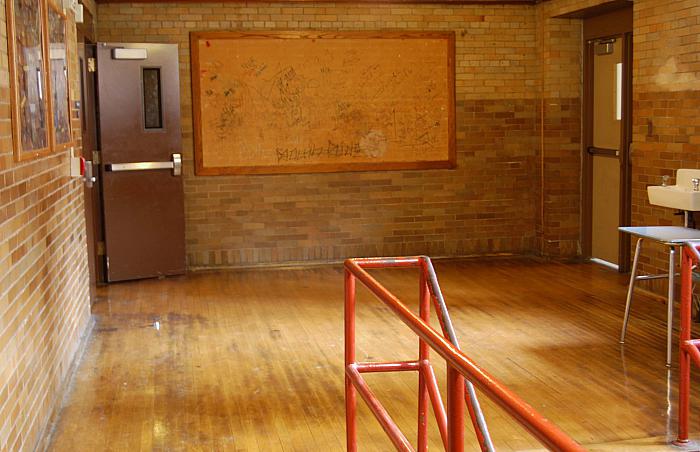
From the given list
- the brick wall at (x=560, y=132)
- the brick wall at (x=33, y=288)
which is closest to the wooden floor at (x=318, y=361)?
the brick wall at (x=33, y=288)

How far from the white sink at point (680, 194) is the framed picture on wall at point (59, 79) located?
4.06 metres

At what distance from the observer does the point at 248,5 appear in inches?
340

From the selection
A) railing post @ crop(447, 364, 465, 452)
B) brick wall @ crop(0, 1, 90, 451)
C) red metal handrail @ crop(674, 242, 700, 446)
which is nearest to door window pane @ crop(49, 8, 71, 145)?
brick wall @ crop(0, 1, 90, 451)

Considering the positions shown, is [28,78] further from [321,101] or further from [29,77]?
[321,101]

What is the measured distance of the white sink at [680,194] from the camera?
6105 millimetres

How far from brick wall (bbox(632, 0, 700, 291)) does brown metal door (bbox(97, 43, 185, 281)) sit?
398cm

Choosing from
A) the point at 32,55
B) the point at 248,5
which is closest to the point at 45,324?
the point at 32,55

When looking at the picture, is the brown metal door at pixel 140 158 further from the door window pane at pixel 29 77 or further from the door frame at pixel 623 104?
the door frame at pixel 623 104

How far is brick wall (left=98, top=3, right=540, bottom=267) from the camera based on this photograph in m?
8.62

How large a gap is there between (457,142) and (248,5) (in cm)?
247

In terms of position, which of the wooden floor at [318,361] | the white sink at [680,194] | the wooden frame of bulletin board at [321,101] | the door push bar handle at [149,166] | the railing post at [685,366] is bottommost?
the wooden floor at [318,361]

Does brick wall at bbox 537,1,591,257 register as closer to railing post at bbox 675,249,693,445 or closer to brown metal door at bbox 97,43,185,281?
brown metal door at bbox 97,43,185,281

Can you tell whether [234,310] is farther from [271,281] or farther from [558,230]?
[558,230]

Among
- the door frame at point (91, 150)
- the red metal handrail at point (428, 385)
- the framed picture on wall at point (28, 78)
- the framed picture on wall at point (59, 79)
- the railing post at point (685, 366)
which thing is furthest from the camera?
the door frame at point (91, 150)
